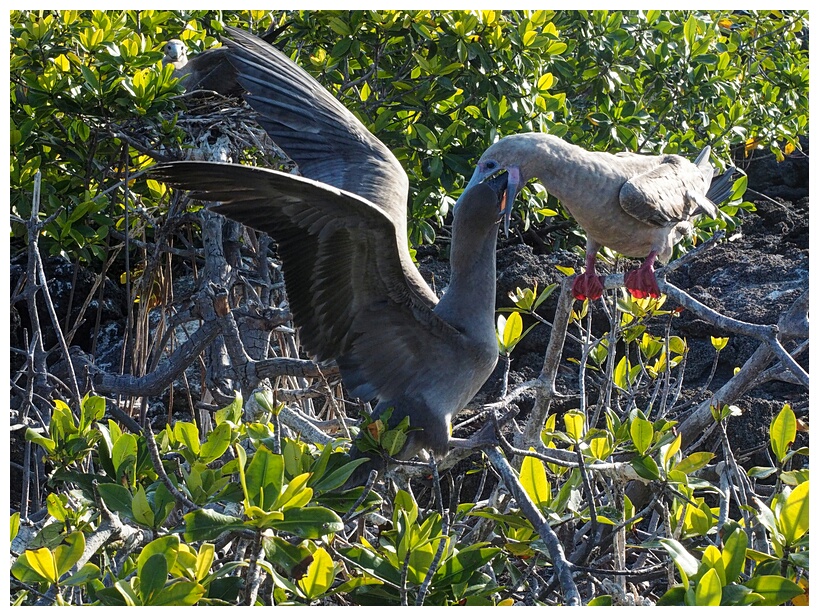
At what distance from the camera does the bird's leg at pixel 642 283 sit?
3766 mm

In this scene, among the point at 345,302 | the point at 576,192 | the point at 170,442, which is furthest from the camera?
the point at 576,192

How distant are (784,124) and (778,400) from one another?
3.11 m

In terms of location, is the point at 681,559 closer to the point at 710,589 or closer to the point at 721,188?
the point at 710,589

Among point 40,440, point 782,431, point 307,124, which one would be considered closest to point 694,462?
point 782,431

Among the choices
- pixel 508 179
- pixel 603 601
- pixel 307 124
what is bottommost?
pixel 603 601

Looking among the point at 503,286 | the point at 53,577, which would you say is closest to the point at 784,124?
the point at 503,286

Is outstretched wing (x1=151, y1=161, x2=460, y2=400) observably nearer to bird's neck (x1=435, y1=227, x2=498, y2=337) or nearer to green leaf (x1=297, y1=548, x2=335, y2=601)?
bird's neck (x1=435, y1=227, x2=498, y2=337)

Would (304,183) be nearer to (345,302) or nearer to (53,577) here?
(345,302)

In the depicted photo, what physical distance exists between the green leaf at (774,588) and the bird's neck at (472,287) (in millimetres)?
1264

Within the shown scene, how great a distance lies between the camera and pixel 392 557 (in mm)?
2229

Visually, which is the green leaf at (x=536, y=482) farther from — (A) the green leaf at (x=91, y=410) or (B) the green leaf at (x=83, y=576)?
(A) the green leaf at (x=91, y=410)

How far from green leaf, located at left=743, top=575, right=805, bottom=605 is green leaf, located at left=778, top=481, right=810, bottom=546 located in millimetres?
170

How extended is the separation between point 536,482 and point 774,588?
723 millimetres

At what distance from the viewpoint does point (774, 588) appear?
2.05m
